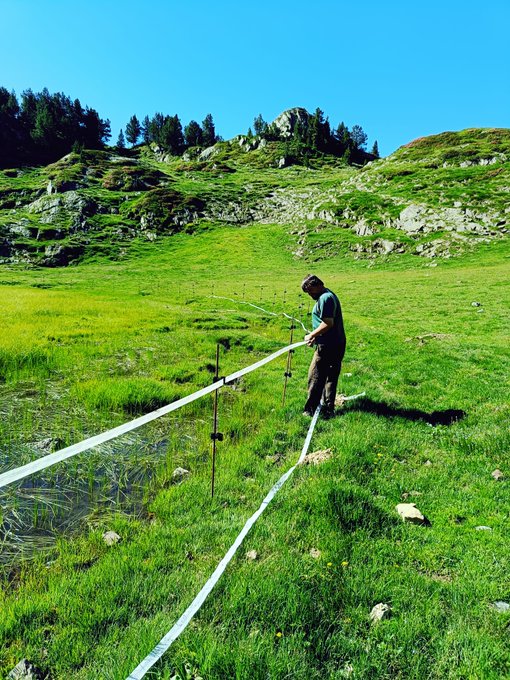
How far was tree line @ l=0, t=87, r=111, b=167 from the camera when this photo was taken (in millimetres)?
156750

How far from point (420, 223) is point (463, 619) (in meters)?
66.4

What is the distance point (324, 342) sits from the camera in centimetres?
855

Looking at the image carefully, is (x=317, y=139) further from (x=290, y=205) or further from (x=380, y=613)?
(x=380, y=613)

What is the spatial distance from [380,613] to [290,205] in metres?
103

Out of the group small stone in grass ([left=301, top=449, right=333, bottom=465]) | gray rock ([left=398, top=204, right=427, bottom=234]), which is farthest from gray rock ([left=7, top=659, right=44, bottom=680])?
gray rock ([left=398, top=204, right=427, bottom=234])

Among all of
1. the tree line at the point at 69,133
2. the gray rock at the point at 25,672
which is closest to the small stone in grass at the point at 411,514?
the gray rock at the point at 25,672

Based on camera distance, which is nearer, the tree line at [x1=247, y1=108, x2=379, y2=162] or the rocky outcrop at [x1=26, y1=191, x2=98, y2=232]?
the rocky outcrop at [x1=26, y1=191, x2=98, y2=232]

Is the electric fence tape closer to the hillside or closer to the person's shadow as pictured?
the person's shadow

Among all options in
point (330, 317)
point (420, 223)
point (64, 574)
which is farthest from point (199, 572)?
point (420, 223)

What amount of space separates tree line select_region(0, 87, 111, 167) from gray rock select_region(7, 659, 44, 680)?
179 metres

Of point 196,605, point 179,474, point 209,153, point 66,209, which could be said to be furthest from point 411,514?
point 209,153

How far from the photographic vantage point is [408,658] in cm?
315

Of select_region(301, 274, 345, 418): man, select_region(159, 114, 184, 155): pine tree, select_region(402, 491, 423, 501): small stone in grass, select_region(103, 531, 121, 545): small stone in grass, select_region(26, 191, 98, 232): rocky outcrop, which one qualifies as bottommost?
select_region(402, 491, 423, 501): small stone in grass

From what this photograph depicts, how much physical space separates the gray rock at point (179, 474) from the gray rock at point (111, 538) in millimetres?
1638
